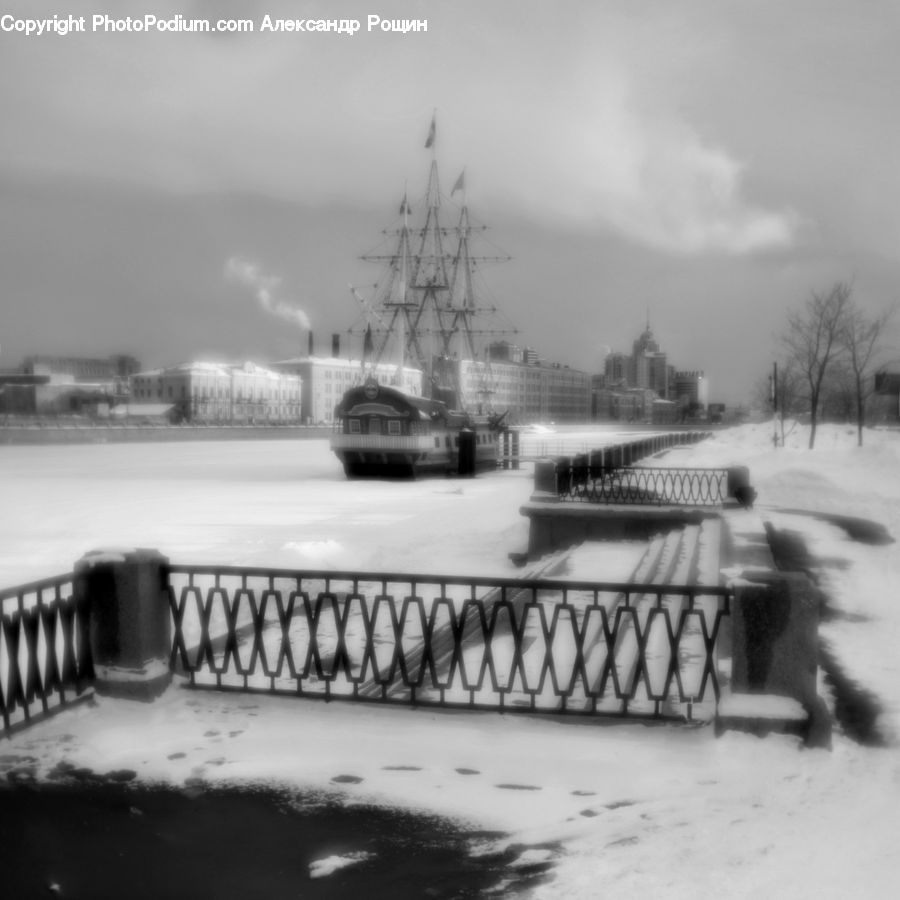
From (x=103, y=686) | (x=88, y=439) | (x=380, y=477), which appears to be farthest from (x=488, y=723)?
(x=88, y=439)

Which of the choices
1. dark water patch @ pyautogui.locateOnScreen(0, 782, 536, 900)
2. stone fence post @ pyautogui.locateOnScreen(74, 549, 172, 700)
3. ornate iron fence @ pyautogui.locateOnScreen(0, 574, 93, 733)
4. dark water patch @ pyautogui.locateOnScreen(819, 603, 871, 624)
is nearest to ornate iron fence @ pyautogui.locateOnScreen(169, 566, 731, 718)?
stone fence post @ pyautogui.locateOnScreen(74, 549, 172, 700)

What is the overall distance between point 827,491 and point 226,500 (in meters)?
15.9

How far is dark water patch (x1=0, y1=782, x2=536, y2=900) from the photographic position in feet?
15.1

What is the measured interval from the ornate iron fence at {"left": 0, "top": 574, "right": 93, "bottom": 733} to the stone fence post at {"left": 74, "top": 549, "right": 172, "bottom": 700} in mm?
89

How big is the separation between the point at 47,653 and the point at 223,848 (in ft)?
8.16

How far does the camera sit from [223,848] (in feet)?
16.4

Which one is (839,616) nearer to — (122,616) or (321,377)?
(122,616)

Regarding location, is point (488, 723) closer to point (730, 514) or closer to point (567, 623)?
point (567, 623)

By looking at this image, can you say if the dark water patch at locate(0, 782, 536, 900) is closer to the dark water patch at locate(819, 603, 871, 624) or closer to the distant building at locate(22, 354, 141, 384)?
the dark water patch at locate(819, 603, 871, 624)

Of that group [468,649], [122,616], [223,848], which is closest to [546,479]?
[468,649]

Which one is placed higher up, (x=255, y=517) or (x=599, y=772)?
(x=599, y=772)

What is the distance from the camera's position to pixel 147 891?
15.1 feet

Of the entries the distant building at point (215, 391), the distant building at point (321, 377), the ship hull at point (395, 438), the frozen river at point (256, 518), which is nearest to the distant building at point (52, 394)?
the distant building at point (215, 391)

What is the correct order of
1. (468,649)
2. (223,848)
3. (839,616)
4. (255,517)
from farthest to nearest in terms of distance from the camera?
(255,517) → (839,616) → (468,649) → (223,848)
